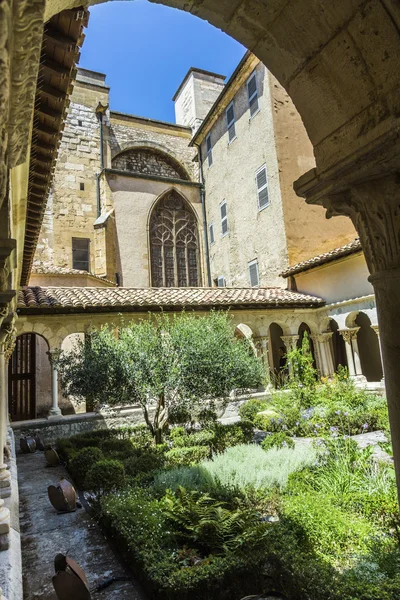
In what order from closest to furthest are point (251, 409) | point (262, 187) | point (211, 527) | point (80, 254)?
point (211, 527) < point (251, 409) < point (262, 187) < point (80, 254)

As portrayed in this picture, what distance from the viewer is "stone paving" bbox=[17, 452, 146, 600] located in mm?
3395

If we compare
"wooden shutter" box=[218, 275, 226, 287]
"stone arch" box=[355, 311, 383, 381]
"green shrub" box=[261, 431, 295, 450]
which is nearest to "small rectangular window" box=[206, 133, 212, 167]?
"wooden shutter" box=[218, 275, 226, 287]

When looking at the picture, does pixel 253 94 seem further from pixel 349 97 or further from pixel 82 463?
pixel 349 97

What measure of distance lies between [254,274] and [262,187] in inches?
139

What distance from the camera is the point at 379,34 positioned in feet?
6.40

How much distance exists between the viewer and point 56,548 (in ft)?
13.5

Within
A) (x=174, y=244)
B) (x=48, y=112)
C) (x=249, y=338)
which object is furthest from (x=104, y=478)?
(x=174, y=244)

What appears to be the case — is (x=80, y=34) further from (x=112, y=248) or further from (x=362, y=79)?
(x=112, y=248)

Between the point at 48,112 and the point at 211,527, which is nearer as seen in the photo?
the point at 48,112

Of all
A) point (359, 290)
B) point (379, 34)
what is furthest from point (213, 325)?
point (379, 34)

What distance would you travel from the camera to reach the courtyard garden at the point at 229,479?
3105mm

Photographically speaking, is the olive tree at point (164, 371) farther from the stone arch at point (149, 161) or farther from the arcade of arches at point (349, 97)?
the stone arch at point (149, 161)

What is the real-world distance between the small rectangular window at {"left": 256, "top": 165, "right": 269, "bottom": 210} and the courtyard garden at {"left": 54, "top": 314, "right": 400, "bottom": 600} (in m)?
7.64

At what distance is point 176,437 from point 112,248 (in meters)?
10.5
